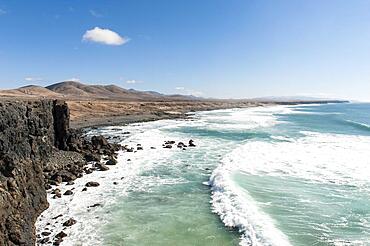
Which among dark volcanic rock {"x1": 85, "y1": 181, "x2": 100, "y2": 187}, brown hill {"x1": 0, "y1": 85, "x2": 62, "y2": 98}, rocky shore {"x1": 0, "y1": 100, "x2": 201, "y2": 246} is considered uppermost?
brown hill {"x1": 0, "y1": 85, "x2": 62, "y2": 98}

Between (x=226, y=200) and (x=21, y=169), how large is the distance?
1179 cm

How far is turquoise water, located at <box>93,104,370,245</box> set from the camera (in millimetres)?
17312

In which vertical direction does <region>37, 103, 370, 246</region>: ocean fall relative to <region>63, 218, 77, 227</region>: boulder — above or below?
above

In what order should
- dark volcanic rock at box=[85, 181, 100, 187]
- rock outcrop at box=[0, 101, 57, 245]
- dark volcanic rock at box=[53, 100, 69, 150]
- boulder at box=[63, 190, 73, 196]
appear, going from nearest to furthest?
rock outcrop at box=[0, 101, 57, 245] → boulder at box=[63, 190, 73, 196] → dark volcanic rock at box=[85, 181, 100, 187] → dark volcanic rock at box=[53, 100, 69, 150]

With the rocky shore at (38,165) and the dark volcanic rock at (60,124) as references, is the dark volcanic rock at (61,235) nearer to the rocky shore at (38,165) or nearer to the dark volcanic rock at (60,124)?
the rocky shore at (38,165)

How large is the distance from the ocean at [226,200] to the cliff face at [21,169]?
1.58 metres

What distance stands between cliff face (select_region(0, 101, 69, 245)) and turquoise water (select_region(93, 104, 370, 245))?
3.86m

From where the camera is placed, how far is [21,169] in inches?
742

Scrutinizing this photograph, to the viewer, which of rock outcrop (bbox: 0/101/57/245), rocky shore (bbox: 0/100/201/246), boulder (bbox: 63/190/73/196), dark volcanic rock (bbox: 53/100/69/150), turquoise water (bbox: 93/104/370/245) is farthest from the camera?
dark volcanic rock (bbox: 53/100/69/150)

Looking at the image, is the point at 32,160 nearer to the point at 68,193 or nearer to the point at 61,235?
the point at 68,193

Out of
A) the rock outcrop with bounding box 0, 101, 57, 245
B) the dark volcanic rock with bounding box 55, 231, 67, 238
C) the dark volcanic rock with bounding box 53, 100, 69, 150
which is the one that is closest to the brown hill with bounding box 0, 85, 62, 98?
the dark volcanic rock with bounding box 53, 100, 69, 150

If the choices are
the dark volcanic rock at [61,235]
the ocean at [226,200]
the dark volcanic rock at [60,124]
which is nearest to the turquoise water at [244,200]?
the ocean at [226,200]

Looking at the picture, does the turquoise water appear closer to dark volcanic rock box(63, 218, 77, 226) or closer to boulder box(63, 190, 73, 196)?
dark volcanic rock box(63, 218, 77, 226)

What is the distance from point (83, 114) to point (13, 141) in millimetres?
57299
